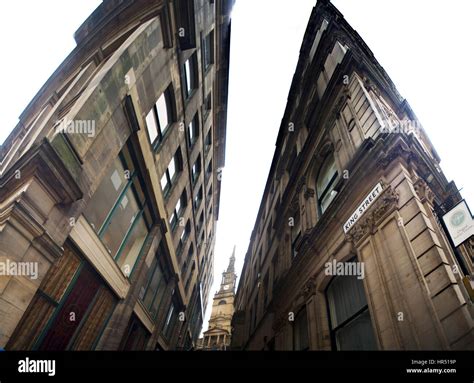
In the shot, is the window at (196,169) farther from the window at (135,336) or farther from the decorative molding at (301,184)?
the window at (135,336)

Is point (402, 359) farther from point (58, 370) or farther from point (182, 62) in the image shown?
point (182, 62)

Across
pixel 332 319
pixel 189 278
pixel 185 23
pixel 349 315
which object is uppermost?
pixel 185 23

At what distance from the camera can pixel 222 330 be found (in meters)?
56.5

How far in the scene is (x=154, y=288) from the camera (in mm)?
14344

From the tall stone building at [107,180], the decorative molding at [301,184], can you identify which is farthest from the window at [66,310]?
the decorative molding at [301,184]

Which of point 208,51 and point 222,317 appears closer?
point 208,51

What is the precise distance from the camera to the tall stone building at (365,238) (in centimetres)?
459

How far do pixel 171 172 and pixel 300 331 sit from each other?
10384 millimetres

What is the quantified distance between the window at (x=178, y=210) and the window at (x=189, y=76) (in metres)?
6.41

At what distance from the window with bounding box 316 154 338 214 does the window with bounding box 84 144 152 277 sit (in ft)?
26.3

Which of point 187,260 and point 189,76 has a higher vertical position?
point 189,76

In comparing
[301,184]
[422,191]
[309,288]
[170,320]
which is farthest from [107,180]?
[170,320]

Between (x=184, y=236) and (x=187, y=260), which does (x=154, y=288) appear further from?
(x=187, y=260)

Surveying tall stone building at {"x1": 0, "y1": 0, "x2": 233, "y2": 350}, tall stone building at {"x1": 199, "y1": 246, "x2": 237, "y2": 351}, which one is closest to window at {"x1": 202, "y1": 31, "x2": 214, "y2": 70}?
tall stone building at {"x1": 0, "y1": 0, "x2": 233, "y2": 350}
